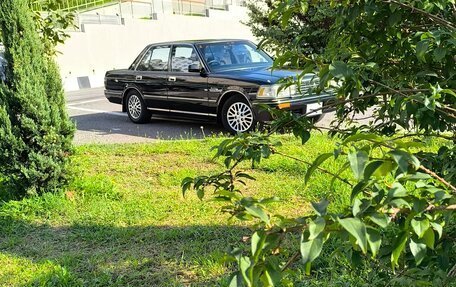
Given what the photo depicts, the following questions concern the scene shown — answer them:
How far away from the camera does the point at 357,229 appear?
0.93 metres

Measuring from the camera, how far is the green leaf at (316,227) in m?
0.95

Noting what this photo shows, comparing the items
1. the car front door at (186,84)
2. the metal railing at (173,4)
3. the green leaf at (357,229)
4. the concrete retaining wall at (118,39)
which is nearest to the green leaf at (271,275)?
the green leaf at (357,229)

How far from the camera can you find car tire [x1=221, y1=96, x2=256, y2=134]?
7.91 m

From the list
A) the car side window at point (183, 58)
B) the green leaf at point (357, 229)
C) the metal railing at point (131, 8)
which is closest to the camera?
the green leaf at point (357, 229)

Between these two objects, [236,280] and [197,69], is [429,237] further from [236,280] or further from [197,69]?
[197,69]

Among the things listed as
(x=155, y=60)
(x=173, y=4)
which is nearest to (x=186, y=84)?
(x=155, y=60)

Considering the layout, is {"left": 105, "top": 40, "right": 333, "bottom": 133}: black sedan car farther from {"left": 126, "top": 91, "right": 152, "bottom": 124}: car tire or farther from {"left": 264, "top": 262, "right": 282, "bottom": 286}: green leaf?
{"left": 264, "top": 262, "right": 282, "bottom": 286}: green leaf

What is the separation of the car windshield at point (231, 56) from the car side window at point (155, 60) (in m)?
0.77

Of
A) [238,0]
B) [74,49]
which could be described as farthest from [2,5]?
[238,0]

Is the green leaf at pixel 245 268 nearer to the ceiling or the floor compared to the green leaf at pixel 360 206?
nearer to the floor

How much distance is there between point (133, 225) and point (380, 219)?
131 inches

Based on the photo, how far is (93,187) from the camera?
486 cm

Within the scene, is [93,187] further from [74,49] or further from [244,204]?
[74,49]

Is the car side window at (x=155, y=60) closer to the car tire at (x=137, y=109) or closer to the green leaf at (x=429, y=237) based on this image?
the car tire at (x=137, y=109)
